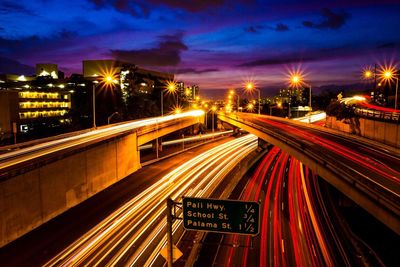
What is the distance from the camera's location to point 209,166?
54156 millimetres

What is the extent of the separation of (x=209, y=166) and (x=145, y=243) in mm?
30484

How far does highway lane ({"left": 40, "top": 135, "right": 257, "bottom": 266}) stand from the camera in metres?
22.0

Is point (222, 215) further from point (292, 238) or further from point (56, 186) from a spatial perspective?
point (56, 186)

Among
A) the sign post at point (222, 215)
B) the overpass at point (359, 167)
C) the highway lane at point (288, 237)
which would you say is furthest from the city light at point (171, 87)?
the sign post at point (222, 215)

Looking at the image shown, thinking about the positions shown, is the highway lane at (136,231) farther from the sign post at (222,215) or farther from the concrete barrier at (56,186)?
the sign post at (222,215)

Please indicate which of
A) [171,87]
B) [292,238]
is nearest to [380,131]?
[292,238]

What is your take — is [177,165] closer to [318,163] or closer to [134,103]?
[318,163]

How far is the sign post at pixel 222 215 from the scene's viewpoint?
13.4 m

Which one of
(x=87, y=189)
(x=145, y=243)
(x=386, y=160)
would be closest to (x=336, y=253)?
(x=386, y=160)

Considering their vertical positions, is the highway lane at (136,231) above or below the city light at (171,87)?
below

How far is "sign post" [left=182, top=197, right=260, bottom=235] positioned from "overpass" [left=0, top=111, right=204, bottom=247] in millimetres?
15885

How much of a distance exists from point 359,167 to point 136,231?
59.3 ft

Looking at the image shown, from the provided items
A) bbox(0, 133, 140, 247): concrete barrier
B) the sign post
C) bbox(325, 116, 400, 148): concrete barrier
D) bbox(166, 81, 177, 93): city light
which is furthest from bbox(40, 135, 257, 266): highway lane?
bbox(166, 81, 177, 93): city light

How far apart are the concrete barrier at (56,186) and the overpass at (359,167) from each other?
66.4 ft
